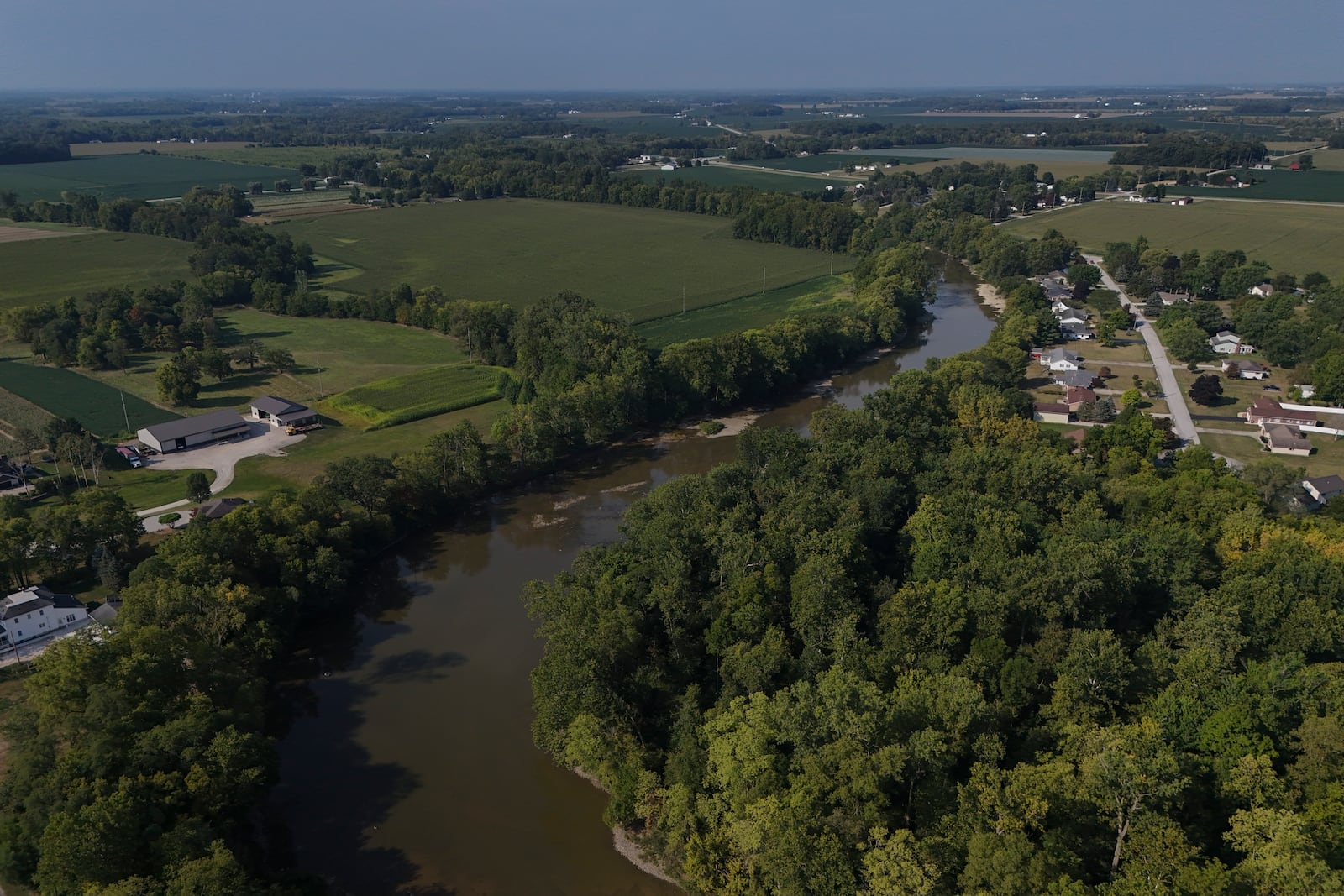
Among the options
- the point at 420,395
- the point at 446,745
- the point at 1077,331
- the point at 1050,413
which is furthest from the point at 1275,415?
the point at 420,395

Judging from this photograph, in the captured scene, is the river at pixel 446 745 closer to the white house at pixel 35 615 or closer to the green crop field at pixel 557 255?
the white house at pixel 35 615

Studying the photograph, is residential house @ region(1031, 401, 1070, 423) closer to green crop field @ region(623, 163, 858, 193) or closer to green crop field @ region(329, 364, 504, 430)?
green crop field @ region(329, 364, 504, 430)

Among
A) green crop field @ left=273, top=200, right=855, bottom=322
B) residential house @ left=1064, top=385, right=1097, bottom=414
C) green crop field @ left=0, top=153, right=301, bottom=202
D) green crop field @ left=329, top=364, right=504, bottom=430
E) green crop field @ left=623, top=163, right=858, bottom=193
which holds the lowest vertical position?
residential house @ left=1064, top=385, right=1097, bottom=414

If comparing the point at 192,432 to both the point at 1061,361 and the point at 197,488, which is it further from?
the point at 1061,361

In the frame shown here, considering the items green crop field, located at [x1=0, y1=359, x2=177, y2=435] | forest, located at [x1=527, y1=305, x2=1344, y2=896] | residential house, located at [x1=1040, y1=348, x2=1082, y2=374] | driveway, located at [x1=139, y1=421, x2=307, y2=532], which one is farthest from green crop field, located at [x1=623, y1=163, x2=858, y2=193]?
forest, located at [x1=527, y1=305, x2=1344, y2=896]

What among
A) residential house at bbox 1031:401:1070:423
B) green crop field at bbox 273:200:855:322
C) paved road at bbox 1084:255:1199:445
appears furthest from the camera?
green crop field at bbox 273:200:855:322

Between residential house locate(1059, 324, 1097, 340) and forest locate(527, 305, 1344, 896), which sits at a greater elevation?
residential house locate(1059, 324, 1097, 340)
